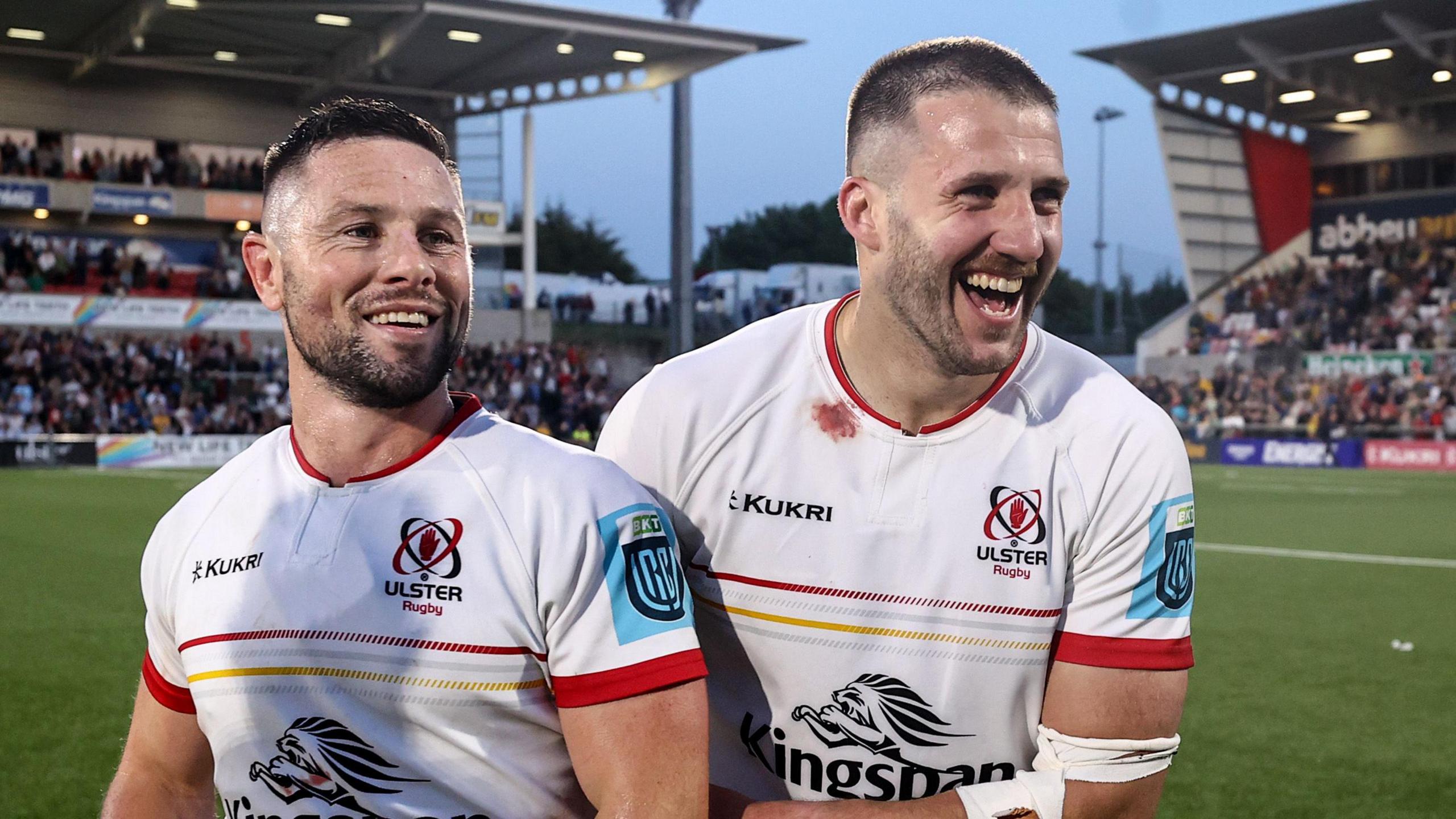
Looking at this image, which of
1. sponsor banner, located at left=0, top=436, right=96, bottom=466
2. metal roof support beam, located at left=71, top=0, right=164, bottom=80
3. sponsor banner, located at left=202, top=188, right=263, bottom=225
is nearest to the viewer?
sponsor banner, located at left=0, top=436, right=96, bottom=466

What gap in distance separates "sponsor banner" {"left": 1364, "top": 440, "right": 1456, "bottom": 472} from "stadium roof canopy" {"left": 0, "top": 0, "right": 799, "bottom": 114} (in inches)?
703

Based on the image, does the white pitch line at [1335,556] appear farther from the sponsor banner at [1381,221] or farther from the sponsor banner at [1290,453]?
the sponsor banner at [1381,221]

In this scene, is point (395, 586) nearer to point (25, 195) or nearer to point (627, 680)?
point (627, 680)

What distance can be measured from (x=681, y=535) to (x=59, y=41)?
129 ft

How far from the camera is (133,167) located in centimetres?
3894

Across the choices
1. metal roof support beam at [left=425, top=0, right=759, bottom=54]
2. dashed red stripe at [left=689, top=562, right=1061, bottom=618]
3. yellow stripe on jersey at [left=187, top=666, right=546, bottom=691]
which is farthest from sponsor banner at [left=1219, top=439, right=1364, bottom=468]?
yellow stripe on jersey at [left=187, top=666, right=546, bottom=691]

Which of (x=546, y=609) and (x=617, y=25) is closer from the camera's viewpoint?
(x=546, y=609)

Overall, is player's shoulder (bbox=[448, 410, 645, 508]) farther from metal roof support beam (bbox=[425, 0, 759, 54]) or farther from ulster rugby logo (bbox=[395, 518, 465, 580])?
metal roof support beam (bbox=[425, 0, 759, 54])

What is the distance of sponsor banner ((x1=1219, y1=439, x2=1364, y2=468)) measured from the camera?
3128 centimetres

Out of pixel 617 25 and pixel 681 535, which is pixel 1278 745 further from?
pixel 617 25

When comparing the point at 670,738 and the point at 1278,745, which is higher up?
the point at 670,738

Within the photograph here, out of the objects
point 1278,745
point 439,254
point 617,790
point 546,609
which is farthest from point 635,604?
point 1278,745

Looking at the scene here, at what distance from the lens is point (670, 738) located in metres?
2.43

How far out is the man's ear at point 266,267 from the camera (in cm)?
282
